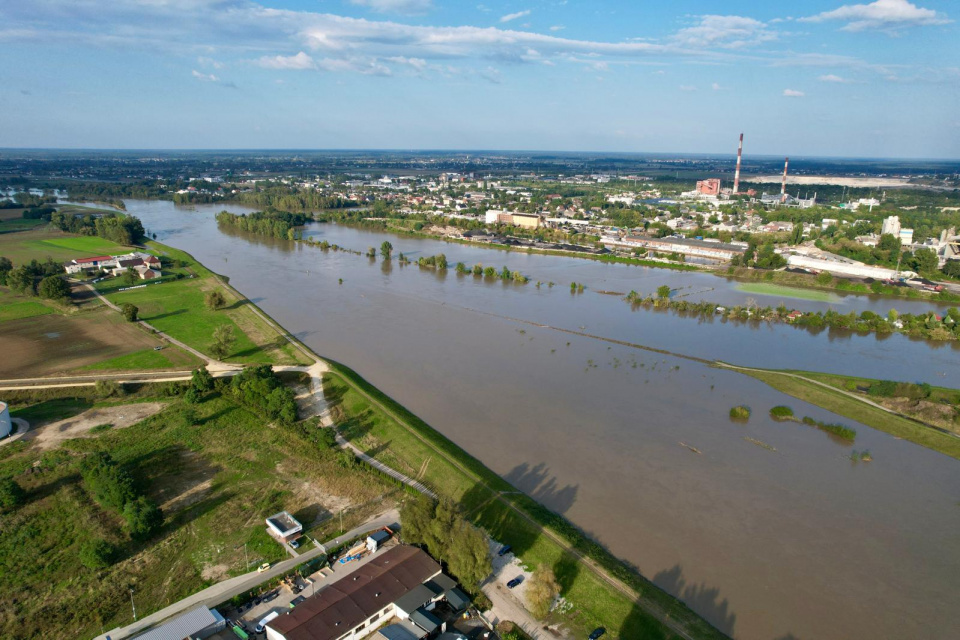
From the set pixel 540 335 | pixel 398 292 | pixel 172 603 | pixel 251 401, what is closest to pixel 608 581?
pixel 172 603

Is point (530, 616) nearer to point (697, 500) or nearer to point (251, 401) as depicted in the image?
point (697, 500)

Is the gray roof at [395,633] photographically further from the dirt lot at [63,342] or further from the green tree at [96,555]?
the dirt lot at [63,342]

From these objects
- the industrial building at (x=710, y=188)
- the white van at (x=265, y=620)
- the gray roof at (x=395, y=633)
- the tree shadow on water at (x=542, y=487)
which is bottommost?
the white van at (x=265, y=620)

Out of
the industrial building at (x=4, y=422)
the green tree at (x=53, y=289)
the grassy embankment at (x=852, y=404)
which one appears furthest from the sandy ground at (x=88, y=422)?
the grassy embankment at (x=852, y=404)

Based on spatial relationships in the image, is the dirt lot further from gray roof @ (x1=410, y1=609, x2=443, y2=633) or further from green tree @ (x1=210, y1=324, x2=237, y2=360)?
gray roof @ (x1=410, y1=609, x2=443, y2=633)

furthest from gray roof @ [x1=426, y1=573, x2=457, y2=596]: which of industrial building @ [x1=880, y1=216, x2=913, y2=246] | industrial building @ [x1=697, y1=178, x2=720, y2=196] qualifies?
industrial building @ [x1=697, y1=178, x2=720, y2=196]
